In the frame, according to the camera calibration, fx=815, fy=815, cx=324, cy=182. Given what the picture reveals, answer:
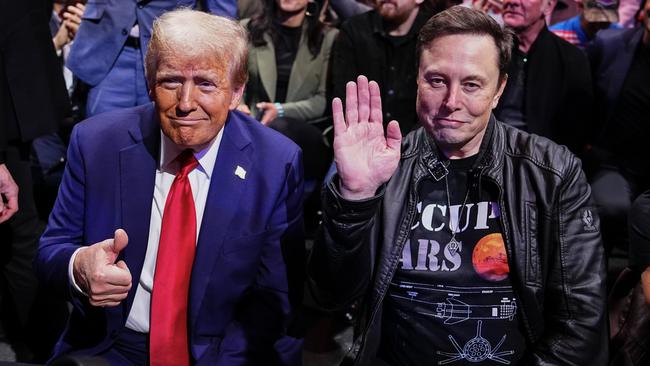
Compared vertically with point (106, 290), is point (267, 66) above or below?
below

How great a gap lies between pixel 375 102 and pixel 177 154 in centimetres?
62

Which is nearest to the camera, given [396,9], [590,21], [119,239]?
[119,239]

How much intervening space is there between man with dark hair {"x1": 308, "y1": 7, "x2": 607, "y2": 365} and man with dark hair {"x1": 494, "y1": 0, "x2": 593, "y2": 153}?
4.86 feet

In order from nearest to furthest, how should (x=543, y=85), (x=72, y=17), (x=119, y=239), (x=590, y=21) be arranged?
1. (x=119, y=239)
2. (x=543, y=85)
3. (x=72, y=17)
4. (x=590, y=21)

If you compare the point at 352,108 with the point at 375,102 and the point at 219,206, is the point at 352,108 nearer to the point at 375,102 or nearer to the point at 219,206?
the point at 375,102

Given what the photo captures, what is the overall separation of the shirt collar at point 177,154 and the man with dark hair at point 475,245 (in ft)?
1.34

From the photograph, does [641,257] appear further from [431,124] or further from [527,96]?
[527,96]

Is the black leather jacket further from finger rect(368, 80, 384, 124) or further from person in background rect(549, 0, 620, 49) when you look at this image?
person in background rect(549, 0, 620, 49)

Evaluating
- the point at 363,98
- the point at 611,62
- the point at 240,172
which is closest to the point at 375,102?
the point at 363,98

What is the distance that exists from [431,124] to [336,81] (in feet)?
5.44

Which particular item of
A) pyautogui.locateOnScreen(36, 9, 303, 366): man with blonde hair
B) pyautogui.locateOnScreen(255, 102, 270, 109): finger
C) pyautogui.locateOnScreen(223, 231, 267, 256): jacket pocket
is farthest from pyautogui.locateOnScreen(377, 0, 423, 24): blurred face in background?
pyautogui.locateOnScreen(223, 231, 267, 256): jacket pocket

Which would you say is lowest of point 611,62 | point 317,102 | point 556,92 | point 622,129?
point 317,102

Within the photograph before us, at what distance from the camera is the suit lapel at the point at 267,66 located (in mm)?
3932

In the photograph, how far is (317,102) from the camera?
397 cm
